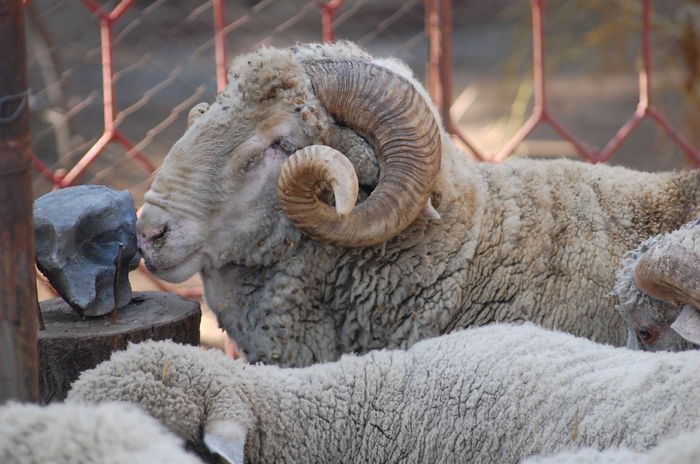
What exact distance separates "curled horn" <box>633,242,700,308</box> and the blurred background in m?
4.27

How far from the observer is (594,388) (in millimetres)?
2676

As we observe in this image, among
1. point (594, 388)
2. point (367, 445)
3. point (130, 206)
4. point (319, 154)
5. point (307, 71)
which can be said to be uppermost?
point (307, 71)

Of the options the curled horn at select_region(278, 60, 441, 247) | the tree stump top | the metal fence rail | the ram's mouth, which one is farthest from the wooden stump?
the metal fence rail

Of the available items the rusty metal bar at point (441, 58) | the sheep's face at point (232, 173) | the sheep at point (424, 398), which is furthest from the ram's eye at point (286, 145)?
the rusty metal bar at point (441, 58)

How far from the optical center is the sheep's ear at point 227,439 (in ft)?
7.97

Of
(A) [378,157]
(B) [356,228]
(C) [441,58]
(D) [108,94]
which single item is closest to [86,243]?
(B) [356,228]

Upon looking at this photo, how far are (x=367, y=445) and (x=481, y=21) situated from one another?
950cm

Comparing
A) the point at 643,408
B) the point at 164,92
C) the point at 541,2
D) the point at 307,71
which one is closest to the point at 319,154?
the point at 307,71

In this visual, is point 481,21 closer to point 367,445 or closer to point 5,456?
point 367,445

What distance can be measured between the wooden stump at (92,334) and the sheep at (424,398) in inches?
22.7

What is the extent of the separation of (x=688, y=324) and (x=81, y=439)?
78.6 inches

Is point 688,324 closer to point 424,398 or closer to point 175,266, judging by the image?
point 424,398

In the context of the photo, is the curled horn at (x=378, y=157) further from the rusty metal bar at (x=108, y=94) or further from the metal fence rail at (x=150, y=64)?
the metal fence rail at (x=150, y=64)

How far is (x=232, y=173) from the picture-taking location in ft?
11.8
